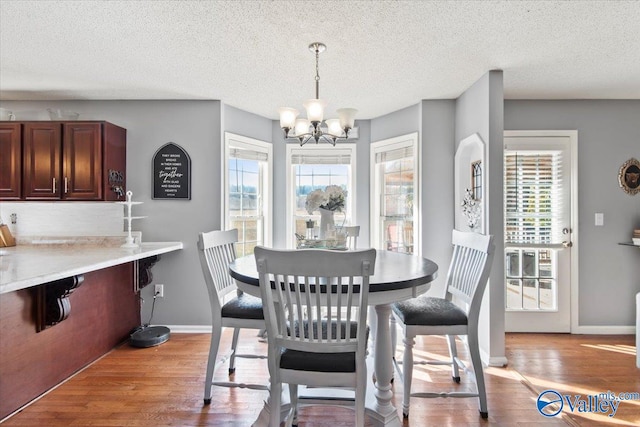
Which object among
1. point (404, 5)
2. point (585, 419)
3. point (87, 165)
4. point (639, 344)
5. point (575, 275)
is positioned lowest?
point (585, 419)

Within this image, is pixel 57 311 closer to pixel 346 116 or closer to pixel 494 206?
pixel 346 116

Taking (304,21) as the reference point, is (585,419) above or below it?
below

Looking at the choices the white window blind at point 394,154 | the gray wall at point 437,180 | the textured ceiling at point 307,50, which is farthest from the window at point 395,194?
the textured ceiling at point 307,50

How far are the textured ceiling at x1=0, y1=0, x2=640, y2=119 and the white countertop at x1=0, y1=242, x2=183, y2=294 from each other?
4.95 ft

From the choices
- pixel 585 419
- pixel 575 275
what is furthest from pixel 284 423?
pixel 575 275

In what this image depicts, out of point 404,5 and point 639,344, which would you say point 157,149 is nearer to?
point 404,5

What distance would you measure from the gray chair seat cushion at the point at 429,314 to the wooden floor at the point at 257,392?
0.57m

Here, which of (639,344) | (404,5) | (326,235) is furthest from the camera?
(639,344)

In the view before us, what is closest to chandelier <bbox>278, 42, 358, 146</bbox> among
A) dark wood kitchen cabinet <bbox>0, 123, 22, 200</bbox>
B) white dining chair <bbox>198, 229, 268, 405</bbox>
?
white dining chair <bbox>198, 229, 268, 405</bbox>

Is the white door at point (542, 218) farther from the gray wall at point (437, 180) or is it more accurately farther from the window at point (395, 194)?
the window at point (395, 194)

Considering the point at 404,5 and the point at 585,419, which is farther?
the point at 585,419

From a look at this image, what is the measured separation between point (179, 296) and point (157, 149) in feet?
5.05

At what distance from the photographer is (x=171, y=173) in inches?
138

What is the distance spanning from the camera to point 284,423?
6.33ft
